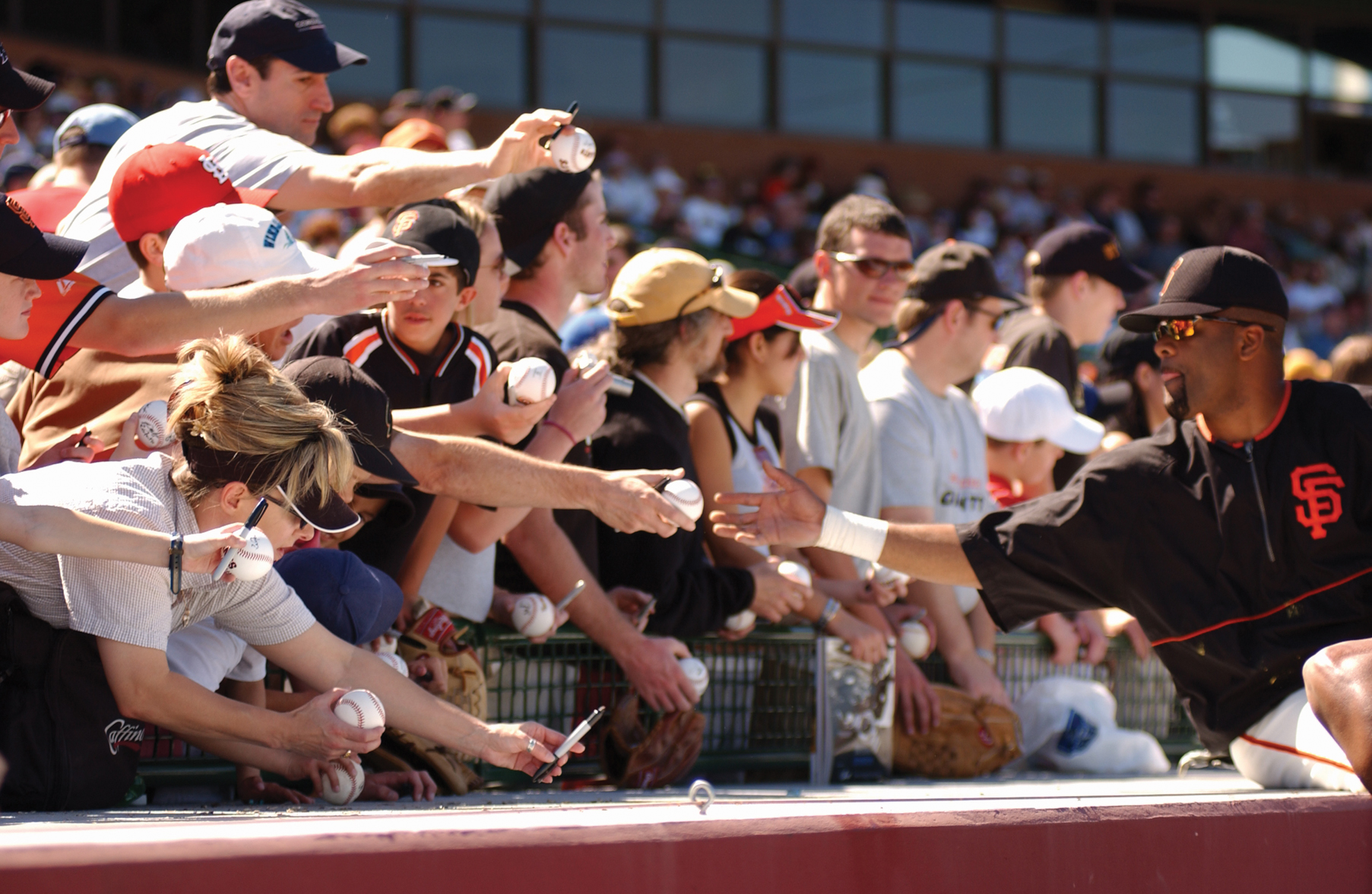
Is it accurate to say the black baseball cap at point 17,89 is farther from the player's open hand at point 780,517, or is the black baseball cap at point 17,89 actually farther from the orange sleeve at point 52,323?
the player's open hand at point 780,517

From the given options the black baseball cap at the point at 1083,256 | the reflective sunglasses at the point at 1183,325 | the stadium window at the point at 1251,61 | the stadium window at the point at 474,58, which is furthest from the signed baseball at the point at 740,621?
the stadium window at the point at 1251,61

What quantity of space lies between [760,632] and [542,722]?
0.87 m

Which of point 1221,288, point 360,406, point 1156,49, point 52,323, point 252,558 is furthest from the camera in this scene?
point 1156,49

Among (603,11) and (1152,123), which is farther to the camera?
(1152,123)

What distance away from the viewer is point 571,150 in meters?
4.22

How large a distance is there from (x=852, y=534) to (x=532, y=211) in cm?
173

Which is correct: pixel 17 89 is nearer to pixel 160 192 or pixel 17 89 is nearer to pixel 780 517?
pixel 160 192

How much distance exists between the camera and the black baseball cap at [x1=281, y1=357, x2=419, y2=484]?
3623mm

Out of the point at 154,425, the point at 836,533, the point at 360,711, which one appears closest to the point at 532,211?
the point at 836,533

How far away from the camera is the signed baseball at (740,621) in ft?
15.4

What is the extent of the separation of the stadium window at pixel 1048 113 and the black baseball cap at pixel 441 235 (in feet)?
56.6

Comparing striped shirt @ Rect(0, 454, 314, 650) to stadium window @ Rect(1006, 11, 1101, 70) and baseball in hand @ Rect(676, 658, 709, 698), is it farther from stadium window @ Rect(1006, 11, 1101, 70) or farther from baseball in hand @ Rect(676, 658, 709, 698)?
stadium window @ Rect(1006, 11, 1101, 70)

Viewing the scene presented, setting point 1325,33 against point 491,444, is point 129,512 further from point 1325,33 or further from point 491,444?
point 1325,33

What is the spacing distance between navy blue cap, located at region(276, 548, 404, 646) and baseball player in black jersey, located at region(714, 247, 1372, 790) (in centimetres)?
97
